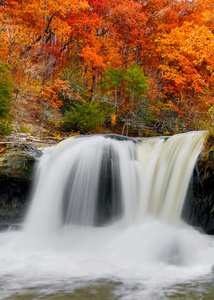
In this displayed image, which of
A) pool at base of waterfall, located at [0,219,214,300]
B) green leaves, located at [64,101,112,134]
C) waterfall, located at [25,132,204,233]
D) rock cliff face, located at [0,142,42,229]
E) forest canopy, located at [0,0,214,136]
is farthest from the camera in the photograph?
green leaves, located at [64,101,112,134]

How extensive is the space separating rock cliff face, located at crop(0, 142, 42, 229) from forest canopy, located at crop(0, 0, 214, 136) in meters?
4.36

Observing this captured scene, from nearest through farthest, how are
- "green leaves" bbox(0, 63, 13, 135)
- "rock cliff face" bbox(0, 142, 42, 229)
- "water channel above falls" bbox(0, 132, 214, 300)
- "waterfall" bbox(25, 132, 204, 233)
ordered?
"water channel above falls" bbox(0, 132, 214, 300)
"waterfall" bbox(25, 132, 204, 233)
"rock cliff face" bbox(0, 142, 42, 229)
"green leaves" bbox(0, 63, 13, 135)

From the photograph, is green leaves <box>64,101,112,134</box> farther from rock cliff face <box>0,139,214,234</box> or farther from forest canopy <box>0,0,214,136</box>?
rock cliff face <box>0,139,214,234</box>

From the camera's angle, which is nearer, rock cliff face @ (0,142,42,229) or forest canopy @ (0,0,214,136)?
rock cliff face @ (0,142,42,229)

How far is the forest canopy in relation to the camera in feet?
40.0

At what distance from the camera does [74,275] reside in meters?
3.74

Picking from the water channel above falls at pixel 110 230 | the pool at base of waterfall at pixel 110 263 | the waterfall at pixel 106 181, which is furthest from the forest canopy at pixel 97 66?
the pool at base of waterfall at pixel 110 263

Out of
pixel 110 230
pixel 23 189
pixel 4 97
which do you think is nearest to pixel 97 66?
pixel 4 97

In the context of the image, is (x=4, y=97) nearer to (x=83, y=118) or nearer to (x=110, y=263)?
(x=83, y=118)

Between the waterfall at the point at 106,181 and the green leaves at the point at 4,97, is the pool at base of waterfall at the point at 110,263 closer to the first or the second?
the waterfall at the point at 106,181

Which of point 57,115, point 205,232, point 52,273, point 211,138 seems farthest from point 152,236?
point 57,115

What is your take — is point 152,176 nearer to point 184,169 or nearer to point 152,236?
point 184,169

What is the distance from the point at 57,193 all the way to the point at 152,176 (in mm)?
2511

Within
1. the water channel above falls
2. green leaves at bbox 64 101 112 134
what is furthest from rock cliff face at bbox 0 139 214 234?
green leaves at bbox 64 101 112 134
